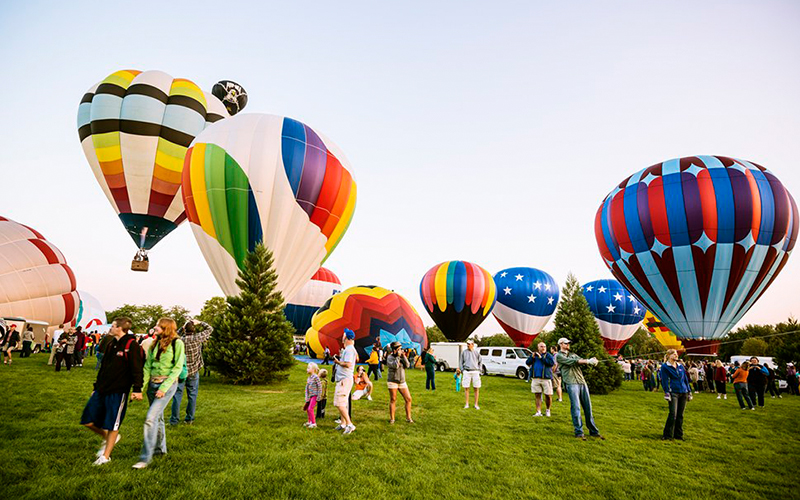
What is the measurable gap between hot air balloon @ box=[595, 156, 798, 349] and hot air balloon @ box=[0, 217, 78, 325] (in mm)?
32053

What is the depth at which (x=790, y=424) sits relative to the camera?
1003 cm

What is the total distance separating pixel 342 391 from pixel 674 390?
6.33 m

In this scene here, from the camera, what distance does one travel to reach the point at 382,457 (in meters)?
5.64

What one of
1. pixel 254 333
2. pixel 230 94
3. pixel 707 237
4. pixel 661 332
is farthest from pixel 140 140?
pixel 661 332

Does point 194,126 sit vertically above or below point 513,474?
above

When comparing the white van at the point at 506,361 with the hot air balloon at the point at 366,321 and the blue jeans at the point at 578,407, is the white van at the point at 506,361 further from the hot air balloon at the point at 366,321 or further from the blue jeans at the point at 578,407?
the blue jeans at the point at 578,407

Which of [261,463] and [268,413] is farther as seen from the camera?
[268,413]

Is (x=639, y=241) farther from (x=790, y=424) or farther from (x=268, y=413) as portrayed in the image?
(x=268, y=413)

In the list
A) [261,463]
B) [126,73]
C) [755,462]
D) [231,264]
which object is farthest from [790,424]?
[126,73]

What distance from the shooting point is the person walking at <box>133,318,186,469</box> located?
476 cm

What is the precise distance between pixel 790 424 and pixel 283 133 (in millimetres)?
18402

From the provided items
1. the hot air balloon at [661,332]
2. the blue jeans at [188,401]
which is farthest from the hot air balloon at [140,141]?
the hot air balloon at [661,332]

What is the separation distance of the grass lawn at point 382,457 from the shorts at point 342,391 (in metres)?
0.55

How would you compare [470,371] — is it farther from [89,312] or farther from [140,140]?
[89,312]
